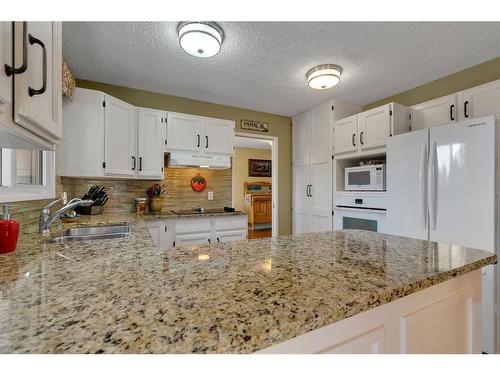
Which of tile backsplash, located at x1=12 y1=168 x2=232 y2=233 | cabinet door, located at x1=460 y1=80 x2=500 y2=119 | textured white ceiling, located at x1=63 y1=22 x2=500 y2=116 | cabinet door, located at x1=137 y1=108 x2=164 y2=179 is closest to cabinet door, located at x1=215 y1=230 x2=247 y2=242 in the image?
tile backsplash, located at x1=12 y1=168 x2=232 y2=233

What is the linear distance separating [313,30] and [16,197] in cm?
220

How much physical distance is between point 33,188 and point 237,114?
2.52 meters

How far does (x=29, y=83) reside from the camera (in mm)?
686

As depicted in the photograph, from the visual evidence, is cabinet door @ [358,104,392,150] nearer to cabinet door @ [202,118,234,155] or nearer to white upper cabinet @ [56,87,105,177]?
cabinet door @ [202,118,234,155]

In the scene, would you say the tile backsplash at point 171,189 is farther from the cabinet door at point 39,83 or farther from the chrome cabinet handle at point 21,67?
the chrome cabinet handle at point 21,67

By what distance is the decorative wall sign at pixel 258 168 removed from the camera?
6863 millimetres

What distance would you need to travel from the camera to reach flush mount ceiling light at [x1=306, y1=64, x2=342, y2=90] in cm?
229

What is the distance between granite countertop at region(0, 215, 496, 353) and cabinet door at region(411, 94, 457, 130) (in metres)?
2.00

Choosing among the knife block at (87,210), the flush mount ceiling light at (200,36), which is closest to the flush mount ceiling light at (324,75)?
the flush mount ceiling light at (200,36)

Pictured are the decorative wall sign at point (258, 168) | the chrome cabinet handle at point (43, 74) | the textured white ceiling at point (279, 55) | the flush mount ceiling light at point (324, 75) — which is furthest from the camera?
the decorative wall sign at point (258, 168)

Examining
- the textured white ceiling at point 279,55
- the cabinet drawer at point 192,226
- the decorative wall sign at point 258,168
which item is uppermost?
the textured white ceiling at point 279,55

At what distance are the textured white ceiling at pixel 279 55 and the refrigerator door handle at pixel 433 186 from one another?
89cm
